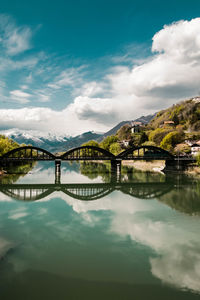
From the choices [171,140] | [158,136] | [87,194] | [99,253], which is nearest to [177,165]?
[171,140]

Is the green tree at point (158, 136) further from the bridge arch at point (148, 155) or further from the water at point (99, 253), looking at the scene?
the water at point (99, 253)

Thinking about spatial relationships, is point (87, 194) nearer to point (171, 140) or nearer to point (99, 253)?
point (99, 253)

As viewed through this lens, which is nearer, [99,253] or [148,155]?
[99,253]

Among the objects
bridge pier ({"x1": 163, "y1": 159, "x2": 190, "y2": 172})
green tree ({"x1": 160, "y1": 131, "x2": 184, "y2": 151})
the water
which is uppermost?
green tree ({"x1": 160, "y1": 131, "x2": 184, "y2": 151})

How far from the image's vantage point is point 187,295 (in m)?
10.0

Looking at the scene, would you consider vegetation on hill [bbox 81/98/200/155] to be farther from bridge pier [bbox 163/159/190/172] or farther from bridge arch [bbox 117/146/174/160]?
bridge pier [bbox 163/159/190/172]

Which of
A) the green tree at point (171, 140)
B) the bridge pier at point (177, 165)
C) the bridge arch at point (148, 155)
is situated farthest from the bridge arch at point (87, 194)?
the green tree at point (171, 140)

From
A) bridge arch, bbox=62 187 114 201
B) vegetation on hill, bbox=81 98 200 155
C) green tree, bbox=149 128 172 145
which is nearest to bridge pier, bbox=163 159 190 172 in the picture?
vegetation on hill, bbox=81 98 200 155

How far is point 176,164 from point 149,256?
61.1 metres

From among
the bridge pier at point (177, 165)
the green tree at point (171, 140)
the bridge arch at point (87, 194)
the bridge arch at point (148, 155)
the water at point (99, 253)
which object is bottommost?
the water at point (99, 253)

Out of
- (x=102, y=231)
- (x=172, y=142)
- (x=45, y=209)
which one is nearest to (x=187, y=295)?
(x=102, y=231)

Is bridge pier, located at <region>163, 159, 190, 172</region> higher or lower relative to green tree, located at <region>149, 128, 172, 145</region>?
lower

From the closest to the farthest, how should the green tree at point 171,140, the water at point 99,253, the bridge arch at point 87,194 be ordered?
1. the water at point 99,253
2. the bridge arch at point 87,194
3. the green tree at point 171,140

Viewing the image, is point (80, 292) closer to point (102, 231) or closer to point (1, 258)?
point (1, 258)
